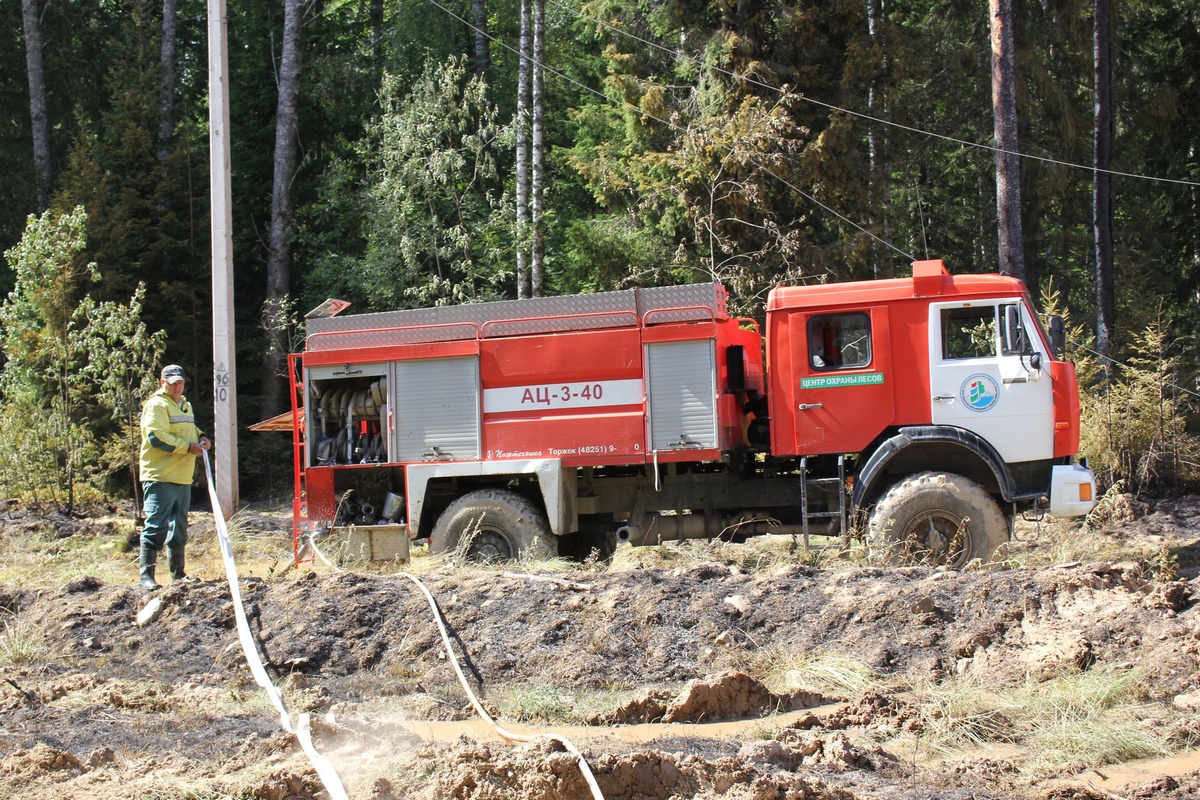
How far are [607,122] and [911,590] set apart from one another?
17.3 m

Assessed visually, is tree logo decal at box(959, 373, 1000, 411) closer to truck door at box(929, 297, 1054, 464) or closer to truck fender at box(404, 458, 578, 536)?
truck door at box(929, 297, 1054, 464)

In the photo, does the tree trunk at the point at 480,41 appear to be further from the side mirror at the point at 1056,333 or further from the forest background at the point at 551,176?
the side mirror at the point at 1056,333

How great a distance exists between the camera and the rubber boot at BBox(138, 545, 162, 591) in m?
9.46

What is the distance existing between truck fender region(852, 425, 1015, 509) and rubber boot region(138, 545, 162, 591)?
599 cm

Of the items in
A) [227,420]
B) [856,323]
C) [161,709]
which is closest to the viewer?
[161,709]

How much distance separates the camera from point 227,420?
13805mm

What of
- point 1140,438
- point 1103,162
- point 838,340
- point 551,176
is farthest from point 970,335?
point 551,176

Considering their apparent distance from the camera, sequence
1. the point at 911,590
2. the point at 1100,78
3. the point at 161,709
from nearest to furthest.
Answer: the point at 161,709
the point at 911,590
the point at 1100,78

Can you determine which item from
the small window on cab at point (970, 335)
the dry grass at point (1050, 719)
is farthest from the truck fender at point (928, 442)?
the dry grass at point (1050, 719)

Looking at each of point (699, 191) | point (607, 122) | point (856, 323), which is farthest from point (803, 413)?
point (607, 122)

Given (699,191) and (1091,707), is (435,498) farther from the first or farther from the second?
(699,191)

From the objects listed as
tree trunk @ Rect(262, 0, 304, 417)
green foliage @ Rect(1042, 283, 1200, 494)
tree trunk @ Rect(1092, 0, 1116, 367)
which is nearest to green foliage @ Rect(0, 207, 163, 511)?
tree trunk @ Rect(262, 0, 304, 417)

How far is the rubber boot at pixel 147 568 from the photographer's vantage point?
946 centimetres

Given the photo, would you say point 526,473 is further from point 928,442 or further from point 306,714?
point 306,714
